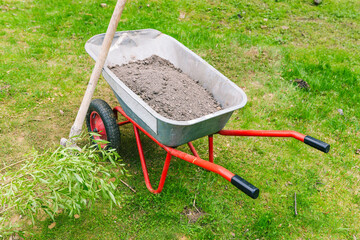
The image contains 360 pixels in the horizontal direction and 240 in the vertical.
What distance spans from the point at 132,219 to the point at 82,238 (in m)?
0.44

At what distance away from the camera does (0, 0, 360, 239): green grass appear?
2.86 metres

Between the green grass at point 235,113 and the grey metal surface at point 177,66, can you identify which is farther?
the green grass at point 235,113

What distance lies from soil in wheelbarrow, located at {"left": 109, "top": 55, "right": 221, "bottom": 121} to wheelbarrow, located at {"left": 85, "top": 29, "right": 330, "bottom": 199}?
153 mm

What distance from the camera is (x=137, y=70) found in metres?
3.22

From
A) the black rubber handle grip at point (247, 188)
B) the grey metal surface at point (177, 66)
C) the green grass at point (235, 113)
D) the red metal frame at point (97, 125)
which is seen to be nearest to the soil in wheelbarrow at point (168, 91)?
the grey metal surface at point (177, 66)

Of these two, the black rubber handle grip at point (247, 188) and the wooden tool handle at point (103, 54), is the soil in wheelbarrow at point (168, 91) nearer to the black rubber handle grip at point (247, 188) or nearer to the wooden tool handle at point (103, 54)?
the wooden tool handle at point (103, 54)

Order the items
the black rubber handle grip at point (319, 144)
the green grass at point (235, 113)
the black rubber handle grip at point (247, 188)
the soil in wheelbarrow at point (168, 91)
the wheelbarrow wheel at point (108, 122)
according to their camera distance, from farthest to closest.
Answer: the wheelbarrow wheel at point (108, 122) → the green grass at point (235, 113) → the soil in wheelbarrow at point (168, 91) → the black rubber handle grip at point (319, 144) → the black rubber handle grip at point (247, 188)

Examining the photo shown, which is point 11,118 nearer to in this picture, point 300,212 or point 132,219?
point 132,219

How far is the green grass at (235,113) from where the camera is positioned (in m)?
2.86

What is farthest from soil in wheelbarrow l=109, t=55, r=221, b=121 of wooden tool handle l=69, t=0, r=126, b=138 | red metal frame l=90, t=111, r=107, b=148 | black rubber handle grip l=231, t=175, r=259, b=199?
black rubber handle grip l=231, t=175, r=259, b=199

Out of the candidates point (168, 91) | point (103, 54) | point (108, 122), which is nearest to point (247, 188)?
point (168, 91)

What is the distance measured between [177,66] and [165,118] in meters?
1.36

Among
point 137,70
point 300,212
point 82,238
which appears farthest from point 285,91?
point 82,238

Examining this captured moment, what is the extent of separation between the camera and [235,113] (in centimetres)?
414
